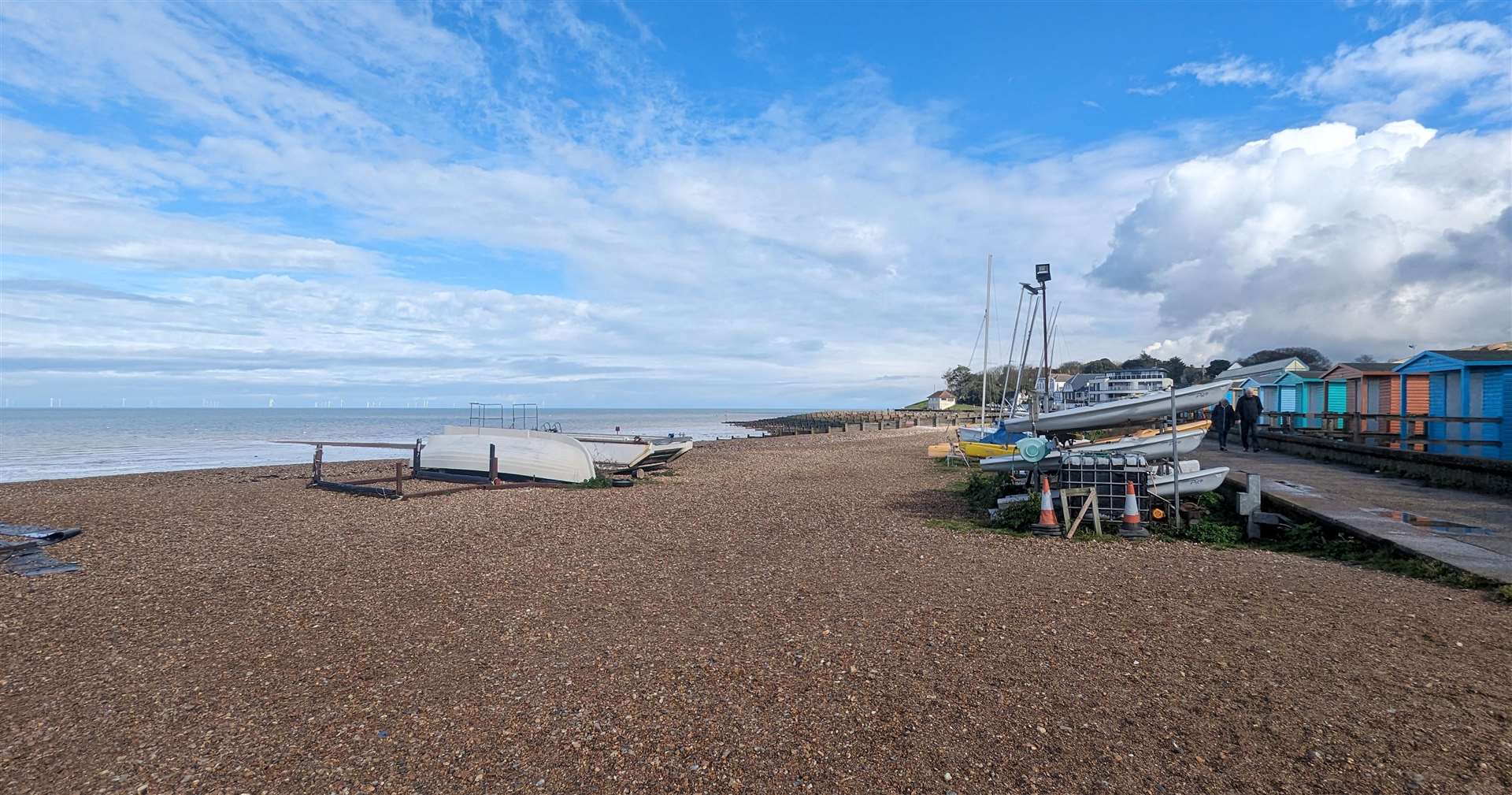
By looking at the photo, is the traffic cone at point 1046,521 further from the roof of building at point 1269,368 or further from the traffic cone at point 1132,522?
the roof of building at point 1269,368

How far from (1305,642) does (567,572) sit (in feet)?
23.4

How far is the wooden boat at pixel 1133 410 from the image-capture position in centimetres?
1472

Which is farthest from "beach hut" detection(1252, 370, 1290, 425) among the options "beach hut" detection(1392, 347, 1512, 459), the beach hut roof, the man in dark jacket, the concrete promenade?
the concrete promenade

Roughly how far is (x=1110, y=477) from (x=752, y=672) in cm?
773

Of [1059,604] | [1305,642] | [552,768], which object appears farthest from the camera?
[1059,604]

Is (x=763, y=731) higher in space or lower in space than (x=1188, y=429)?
lower

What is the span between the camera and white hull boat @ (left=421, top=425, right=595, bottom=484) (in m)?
19.0

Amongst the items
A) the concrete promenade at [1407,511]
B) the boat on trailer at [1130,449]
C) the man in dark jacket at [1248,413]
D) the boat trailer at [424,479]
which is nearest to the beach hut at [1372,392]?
the man in dark jacket at [1248,413]

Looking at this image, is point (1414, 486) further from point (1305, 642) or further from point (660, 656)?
point (660, 656)

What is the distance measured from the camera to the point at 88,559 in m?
10.4

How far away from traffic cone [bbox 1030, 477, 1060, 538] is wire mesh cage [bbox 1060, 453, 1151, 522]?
0.71m

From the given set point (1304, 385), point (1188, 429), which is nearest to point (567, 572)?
point (1188, 429)

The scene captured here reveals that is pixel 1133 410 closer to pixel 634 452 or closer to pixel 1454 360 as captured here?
pixel 1454 360

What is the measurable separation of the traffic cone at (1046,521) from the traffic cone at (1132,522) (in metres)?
0.84
